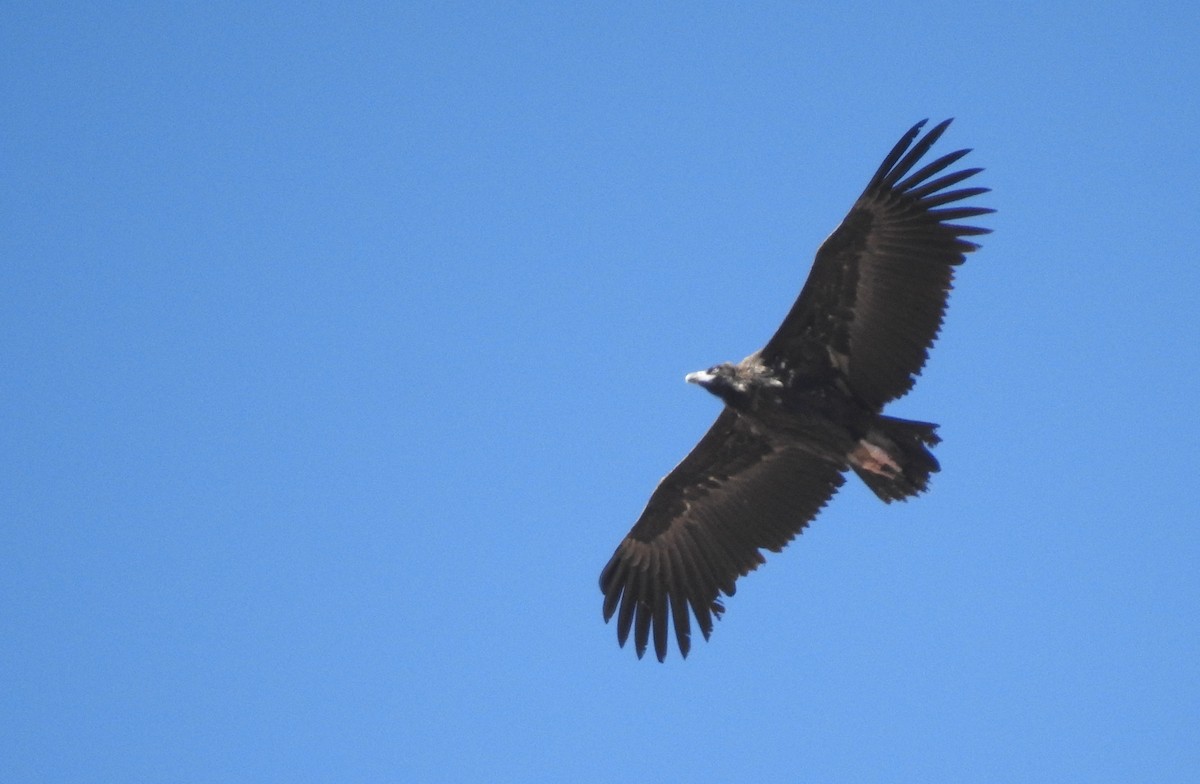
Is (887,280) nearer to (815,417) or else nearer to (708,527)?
(815,417)

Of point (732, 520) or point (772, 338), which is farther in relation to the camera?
point (732, 520)

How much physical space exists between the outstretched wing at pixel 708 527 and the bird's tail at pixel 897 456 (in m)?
1.11

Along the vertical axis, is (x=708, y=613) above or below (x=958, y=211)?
below

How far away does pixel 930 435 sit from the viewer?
14195 millimetres

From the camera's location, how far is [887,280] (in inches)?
570

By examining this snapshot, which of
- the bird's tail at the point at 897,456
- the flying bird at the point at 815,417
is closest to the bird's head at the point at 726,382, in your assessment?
the flying bird at the point at 815,417

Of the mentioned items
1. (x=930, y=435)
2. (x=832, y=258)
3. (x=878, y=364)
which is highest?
(x=832, y=258)

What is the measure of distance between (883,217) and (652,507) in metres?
4.39

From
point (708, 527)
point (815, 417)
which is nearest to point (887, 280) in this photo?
point (815, 417)

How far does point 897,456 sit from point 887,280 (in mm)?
1787

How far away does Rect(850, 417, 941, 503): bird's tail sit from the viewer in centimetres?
1423

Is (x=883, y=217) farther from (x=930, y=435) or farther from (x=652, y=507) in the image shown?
(x=652, y=507)

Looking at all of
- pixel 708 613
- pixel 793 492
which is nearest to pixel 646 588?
pixel 708 613

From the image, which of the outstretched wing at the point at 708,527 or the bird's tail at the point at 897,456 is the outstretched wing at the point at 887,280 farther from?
the outstretched wing at the point at 708,527
